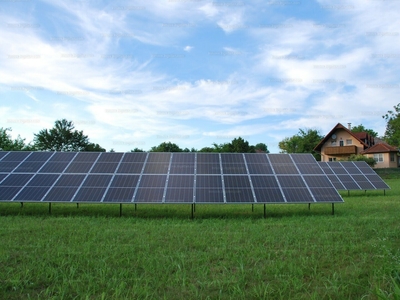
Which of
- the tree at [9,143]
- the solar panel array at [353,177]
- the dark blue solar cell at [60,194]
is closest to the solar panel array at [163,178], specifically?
the dark blue solar cell at [60,194]

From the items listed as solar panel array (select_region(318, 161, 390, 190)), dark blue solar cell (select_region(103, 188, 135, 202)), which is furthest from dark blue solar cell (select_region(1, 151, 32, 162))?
solar panel array (select_region(318, 161, 390, 190))

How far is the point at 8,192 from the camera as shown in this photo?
14.5 meters

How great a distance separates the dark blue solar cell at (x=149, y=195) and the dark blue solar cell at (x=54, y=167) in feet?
16.5

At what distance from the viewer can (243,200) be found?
13.5 meters

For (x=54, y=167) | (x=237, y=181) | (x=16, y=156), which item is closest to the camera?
(x=237, y=181)

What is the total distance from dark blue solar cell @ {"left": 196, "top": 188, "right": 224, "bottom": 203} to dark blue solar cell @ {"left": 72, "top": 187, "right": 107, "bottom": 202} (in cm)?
406

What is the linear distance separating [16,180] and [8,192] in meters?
1.27

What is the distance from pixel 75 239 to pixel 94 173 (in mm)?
6933

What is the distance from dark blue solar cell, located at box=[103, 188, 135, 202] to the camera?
13577 millimetres

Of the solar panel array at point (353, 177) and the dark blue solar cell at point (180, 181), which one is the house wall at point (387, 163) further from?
the dark blue solar cell at point (180, 181)

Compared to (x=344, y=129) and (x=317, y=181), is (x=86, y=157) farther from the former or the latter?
(x=344, y=129)

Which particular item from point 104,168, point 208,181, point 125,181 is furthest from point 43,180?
point 208,181

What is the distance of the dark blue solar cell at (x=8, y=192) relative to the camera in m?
14.1

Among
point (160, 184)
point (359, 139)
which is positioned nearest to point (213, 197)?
point (160, 184)
